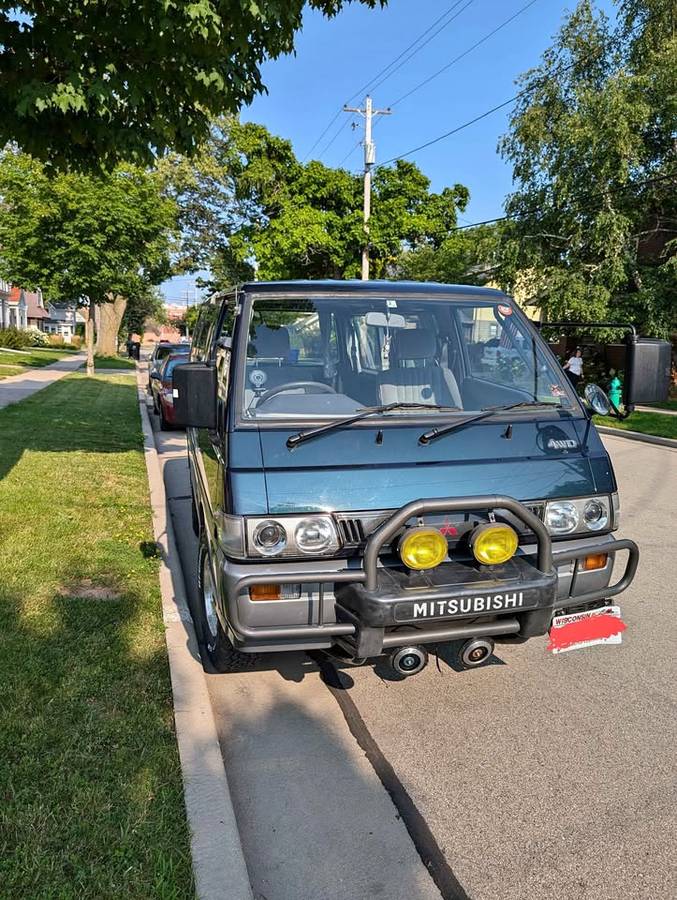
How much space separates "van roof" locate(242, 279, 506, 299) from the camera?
3.90 meters

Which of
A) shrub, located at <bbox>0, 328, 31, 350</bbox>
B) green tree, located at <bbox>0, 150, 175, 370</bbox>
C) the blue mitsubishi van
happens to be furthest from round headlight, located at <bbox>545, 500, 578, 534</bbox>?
shrub, located at <bbox>0, 328, 31, 350</bbox>

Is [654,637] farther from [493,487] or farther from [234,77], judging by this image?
[234,77]

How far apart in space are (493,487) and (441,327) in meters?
1.31

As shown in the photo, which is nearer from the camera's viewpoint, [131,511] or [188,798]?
[188,798]

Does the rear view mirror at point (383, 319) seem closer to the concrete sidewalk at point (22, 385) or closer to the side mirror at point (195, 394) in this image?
the side mirror at point (195, 394)

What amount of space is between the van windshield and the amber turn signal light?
890 mm

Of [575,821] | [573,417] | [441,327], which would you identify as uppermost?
[441,327]

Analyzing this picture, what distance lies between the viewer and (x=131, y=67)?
187 inches

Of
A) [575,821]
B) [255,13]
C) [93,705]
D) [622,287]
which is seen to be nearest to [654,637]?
[575,821]

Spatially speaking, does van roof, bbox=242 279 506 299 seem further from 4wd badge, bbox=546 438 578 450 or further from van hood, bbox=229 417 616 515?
4wd badge, bbox=546 438 578 450

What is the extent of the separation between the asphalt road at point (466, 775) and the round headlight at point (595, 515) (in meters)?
0.98

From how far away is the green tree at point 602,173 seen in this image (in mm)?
21219

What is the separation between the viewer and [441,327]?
417 centimetres

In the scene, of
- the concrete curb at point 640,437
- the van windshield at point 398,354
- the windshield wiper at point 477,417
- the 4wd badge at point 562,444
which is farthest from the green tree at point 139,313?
the 4wd badge at point 562,444
